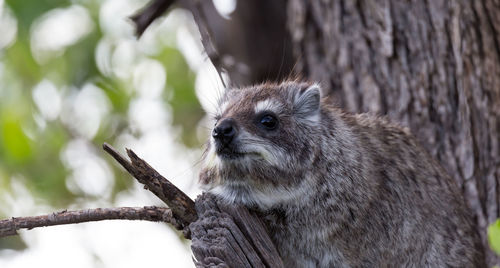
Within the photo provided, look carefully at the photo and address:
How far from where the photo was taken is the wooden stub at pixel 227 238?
5250 millimetres

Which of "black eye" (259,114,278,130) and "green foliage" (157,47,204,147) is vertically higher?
"black eye" (259,114,278,130)

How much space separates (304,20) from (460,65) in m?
1.75

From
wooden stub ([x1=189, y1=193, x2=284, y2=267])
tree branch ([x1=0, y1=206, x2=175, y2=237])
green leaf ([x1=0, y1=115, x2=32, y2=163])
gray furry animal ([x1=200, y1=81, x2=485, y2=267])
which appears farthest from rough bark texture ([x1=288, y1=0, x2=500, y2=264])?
green leaf ([x1=0, y1=115, x2=32, y2=163])

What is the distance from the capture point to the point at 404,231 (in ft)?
21.1

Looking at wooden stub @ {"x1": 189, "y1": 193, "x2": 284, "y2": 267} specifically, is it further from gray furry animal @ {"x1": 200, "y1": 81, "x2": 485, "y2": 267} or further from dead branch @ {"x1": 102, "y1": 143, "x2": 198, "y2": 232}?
gray furry animal @ {"x1": 200, "y1": 81, "x2": 485, "y2": 267}

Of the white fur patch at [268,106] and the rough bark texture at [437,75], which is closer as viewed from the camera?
the white fur patch at [268,106]

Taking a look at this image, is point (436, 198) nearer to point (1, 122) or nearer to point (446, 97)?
point (446, 97)

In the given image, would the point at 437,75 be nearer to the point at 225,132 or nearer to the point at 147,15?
the point at 225,132

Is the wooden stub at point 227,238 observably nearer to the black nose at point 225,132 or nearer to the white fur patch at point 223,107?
the black nose at point 225,132

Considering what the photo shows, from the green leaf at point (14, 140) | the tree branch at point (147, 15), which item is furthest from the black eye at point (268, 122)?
the green leaf at point (14, 140)

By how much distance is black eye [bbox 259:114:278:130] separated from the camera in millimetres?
6090

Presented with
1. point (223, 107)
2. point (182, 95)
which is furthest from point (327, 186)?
point (182, 95)

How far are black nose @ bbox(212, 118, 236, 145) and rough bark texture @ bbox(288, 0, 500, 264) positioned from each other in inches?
97.3

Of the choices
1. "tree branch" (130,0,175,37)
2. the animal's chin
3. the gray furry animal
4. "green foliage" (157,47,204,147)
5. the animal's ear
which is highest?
"tree branch" (130,0,175,37)
